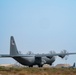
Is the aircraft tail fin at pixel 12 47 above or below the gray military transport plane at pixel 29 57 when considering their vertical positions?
above

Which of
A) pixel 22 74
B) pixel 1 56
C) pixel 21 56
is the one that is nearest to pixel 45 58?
pixel 21 56

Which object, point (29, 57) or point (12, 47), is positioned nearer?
point (12, 47)

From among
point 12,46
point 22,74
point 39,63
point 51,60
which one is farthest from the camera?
point 51,60

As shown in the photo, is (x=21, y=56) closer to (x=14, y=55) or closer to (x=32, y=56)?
(x=14, y=55)

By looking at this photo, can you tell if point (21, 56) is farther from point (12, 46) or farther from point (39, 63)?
point (39, 63)

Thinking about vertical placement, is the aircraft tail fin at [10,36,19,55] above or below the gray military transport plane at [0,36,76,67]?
above

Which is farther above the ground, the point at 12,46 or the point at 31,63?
the point at 12,46

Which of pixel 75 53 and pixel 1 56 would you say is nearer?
pixel 1 56

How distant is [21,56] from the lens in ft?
247

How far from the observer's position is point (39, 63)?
3420 inches

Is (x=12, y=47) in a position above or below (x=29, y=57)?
above

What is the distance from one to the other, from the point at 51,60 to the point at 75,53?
32.4ft

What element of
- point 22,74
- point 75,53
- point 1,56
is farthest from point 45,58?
point 22,74

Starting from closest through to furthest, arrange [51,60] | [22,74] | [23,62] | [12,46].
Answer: [22,74], [12,46], [23,62], [51,60]
